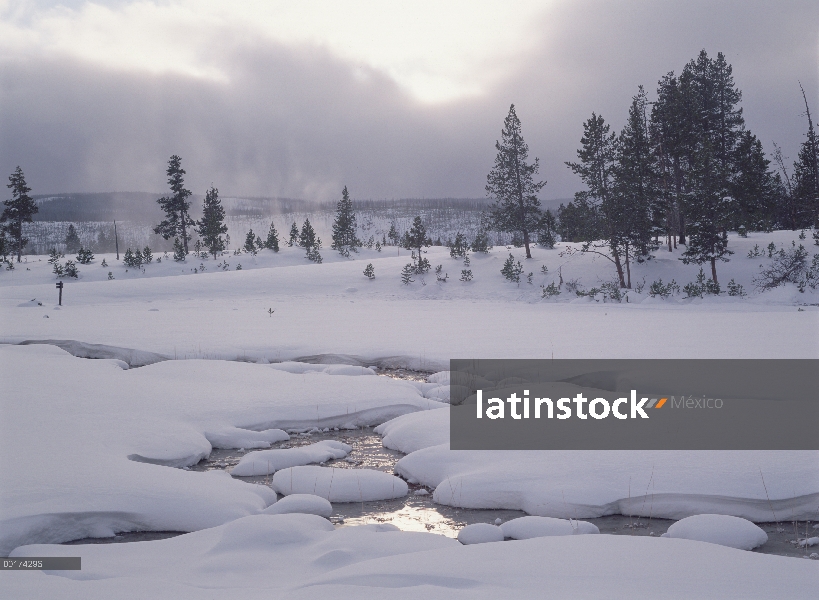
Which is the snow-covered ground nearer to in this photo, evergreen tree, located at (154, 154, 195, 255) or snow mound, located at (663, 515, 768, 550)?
snow mound, located at (663, 515, 768, 550)

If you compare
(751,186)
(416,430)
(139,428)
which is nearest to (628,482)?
(416,430)

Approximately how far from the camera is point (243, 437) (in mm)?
7664

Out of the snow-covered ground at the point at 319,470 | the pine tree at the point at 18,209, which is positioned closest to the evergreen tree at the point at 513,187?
the snow-covered ground at the point at 319,470

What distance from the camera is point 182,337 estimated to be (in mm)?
14359

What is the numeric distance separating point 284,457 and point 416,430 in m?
1.88

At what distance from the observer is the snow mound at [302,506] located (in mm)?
5312

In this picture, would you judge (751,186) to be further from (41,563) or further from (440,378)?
(41,563)

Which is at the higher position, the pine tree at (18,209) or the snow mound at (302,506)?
the pine tree at (18,209)

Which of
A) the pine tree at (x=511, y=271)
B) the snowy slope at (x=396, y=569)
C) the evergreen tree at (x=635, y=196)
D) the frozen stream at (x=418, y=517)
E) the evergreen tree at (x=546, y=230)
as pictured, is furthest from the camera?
the evergreen tree at (x=546, y=230)

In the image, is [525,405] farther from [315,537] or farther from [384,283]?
[384,283]

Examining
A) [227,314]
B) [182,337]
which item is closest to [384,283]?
[227,314]

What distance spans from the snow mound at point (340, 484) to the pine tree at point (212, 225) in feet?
126

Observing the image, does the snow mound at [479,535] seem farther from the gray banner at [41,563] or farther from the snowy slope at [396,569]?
the gray banner at [41,563]

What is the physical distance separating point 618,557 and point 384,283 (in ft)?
91.3
